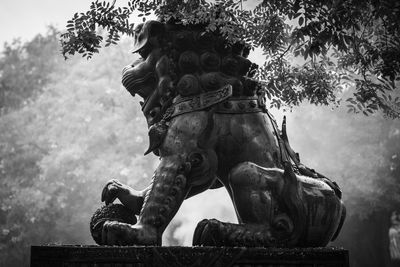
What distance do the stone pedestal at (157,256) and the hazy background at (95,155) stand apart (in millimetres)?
16600

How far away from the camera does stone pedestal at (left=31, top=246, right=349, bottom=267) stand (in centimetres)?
387

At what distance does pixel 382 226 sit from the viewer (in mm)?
21938

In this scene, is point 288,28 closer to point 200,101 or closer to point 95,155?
point 200,101

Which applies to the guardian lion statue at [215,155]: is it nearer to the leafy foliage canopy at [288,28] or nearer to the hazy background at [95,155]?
the leafy foliage canopy at [288,28]

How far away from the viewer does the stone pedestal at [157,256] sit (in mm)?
3865

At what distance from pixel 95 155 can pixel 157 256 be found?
72.1 feet

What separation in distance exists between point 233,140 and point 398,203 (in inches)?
691

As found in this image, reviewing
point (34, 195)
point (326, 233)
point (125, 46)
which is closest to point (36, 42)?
point (125, 46)

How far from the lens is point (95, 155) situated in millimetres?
25469

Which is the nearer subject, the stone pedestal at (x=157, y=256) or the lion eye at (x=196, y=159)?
the stone pedestal at (x=157, y=256)

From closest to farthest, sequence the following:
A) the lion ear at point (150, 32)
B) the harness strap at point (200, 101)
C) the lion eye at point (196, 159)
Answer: the lion eye at point (196, 159)
the harness strap at point (200, 101)
the lion ear at point (150, 32)

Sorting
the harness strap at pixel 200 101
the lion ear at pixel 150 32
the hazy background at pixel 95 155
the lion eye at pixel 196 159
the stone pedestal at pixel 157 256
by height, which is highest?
the hazy background at pixel 95 155

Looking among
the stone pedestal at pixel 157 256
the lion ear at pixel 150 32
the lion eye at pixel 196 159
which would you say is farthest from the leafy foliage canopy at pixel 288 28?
the stone pedestal at pixel 157 256

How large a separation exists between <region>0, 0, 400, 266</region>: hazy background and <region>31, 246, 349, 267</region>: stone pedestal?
654 inches
